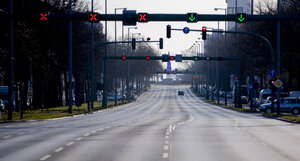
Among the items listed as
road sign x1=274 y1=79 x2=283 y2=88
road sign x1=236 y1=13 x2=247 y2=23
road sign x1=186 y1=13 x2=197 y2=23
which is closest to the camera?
road sign x1=186 y1=13 x2=197 y2=23

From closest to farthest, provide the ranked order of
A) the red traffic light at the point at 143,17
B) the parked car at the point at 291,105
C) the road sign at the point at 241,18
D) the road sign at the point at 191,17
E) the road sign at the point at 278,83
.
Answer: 1. the red traffic light at the point at 143,17
2. the road sign at the point at 191,17
3. the road sign at the point at 241,18
4. the road sign at the point at 278,83
5. the parked car at the point at 291,105

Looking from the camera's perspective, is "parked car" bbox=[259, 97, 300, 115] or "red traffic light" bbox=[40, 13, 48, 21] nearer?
"red traffic light" bbox=[40, 13, 48, 21]

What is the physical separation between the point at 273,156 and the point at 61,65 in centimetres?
4635

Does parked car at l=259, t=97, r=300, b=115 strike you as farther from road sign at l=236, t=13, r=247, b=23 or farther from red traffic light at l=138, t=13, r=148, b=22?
red traffic light at l=138, t=13, r=148, b=22

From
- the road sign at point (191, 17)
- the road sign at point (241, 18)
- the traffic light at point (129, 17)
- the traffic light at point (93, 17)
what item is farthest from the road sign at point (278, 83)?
the traffic light at point (93, 17)

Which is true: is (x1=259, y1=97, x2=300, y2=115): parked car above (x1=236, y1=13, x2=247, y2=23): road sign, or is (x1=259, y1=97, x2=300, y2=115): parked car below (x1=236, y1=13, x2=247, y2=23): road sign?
below

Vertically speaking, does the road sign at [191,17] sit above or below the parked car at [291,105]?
above

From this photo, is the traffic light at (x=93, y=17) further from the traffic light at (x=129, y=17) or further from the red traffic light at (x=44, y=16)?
the red traffic light at (x=44, y=16)

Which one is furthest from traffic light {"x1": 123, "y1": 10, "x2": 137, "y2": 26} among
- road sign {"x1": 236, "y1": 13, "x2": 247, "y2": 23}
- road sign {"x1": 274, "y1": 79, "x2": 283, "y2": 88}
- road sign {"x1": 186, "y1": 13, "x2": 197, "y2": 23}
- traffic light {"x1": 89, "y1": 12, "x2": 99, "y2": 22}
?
road sign {"x1": 274, "y1": 79, "x2": 283, "y2": 88}

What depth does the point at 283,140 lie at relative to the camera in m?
20.1

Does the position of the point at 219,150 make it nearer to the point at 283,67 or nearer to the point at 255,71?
the point at 283,67

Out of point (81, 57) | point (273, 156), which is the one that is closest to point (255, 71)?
point (81, 57)

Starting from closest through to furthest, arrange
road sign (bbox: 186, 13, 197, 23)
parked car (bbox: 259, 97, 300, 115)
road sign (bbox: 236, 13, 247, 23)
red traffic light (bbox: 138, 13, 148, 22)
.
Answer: red traffic light (bbox: 138, 13, 148, 22), road sign (bbox: 186, 13, 197, 23), road sign (bbox: 236, 13, 247, 23), parked car (bbox: 259, 97, 300, 115)

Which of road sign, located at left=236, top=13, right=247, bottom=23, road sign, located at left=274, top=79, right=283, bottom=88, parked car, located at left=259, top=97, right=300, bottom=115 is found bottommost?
parked car, located at left=259, top=97, right=300, bottom=115
